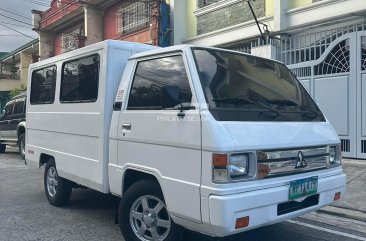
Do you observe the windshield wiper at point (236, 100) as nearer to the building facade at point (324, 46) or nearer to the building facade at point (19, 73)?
the building facade at point (324, 46)

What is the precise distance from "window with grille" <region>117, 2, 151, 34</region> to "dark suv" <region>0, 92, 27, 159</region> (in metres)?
5.71

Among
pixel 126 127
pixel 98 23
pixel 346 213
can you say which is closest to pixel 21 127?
pixel 98 23

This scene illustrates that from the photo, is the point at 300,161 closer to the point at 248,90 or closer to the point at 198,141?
the point at 248,90

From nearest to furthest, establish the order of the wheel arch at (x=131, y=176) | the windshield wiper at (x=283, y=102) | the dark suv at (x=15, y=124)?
the windshield wiper at (x=283, y=102) < the wheel arch at (x=131, y=176) < the dark suv at (x=15, y=124)

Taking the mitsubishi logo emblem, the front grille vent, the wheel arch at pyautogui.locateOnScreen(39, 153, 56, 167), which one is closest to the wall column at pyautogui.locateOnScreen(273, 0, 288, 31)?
the front grille vent

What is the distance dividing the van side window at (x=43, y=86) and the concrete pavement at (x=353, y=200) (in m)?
4.52

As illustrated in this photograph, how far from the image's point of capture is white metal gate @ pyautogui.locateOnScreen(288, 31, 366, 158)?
954 centimetres

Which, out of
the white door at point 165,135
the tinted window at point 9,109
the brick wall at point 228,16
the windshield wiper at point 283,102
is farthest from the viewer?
the tinted window at point 9,109

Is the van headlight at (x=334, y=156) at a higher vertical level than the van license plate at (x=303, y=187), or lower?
higher

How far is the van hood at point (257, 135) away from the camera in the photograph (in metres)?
3.51

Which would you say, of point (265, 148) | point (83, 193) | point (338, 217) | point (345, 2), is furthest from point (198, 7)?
point (265, 148)

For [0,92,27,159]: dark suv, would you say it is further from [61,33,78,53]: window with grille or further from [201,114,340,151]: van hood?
[201,114,340,151]: van hood

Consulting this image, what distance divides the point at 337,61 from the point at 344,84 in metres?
0.63

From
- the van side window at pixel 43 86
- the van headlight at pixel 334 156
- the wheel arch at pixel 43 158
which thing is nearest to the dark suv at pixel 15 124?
the van side window at pixel 43 86
